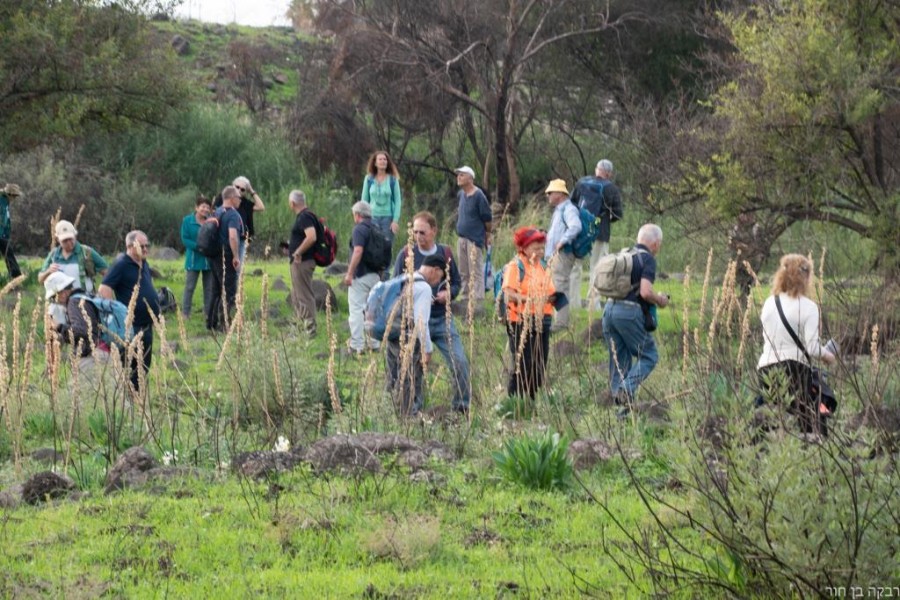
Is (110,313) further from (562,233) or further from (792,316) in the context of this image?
(562,233)

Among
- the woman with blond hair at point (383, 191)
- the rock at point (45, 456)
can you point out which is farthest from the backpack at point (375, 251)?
the rock at point (45, 456)

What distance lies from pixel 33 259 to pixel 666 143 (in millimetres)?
12256

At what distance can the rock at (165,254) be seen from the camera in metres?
26.9

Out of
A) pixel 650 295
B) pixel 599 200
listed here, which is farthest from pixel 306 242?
pixel 650 295

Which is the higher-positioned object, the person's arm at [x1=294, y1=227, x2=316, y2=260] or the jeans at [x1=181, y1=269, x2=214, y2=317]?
the person's arm at [x1=294, y1=227, x2=316, y2=260]

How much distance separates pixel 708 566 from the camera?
19.1 ft

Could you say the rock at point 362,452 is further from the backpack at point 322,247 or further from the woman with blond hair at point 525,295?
the backpack at point 322,247

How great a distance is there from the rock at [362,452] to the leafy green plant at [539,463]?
0.56 m

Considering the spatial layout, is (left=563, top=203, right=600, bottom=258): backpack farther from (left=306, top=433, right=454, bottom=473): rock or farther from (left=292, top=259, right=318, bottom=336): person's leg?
(left=306, top=433, right=454, bottom=473): rock

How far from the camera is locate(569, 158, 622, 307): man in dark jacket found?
17.0 metres

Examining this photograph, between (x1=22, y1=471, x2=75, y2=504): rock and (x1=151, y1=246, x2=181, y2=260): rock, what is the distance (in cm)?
1946

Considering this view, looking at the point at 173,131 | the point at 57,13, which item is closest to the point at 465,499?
the point at 57,13

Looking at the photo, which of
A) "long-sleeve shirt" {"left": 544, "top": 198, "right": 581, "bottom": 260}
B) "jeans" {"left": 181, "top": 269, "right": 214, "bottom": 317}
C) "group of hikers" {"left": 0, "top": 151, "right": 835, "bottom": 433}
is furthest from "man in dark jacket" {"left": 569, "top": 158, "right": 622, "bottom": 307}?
"jeans" {"left": 181, "top": 269, "right": 214, "bottom": 317}

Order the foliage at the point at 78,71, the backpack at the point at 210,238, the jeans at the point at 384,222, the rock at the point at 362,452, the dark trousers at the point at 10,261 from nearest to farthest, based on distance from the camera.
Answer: the rock at the point at 362,452 < the backpack at the point at 210,238 < the jeans at the point at 384,222 < the dark trousers at the point at 10,261 < the foliage at the point at 78,71
